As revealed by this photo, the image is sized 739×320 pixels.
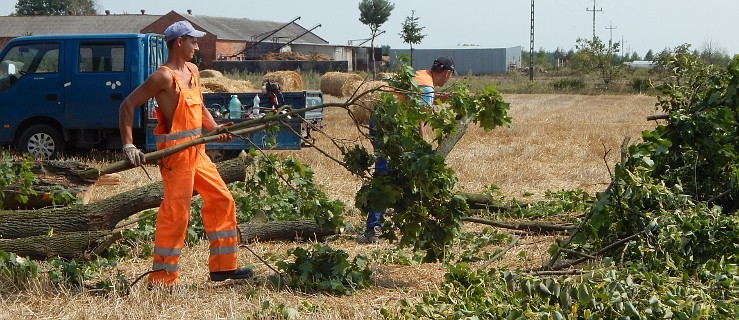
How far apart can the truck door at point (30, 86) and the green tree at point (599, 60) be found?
3494 cm

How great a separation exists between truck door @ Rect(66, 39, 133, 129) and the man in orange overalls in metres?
8.44

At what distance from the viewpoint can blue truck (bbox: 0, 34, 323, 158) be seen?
15.1 meters

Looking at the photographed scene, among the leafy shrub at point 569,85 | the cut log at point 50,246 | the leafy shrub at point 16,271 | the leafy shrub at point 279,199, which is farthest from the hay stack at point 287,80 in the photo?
the leafy shrub at point 569,85

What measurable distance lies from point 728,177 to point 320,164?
771 cm

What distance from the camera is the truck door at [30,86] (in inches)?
603

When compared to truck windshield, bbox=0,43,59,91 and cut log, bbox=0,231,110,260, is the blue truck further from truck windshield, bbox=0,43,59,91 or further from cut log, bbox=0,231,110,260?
cut log, bbox=0,231,110,260

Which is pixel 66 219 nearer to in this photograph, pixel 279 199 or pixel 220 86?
pixel 279 199

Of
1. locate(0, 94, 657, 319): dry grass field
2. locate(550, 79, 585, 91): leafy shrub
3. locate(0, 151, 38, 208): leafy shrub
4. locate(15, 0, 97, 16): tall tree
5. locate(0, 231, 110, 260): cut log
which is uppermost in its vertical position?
locate(15, 0, 97, 16): tall tree

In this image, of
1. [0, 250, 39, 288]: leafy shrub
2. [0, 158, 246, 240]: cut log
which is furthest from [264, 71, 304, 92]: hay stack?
[0, 250, 39, 288]: leafy shrub

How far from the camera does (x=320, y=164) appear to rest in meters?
14.4

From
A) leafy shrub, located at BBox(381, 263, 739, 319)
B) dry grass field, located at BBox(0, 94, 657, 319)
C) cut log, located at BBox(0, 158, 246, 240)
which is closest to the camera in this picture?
leafy shrub, located at BBox(381, 263, 739, 319)

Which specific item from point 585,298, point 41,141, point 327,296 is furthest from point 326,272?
point 41,141

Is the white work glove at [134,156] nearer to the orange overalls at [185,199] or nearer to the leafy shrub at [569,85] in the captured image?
the orange overalls at [185,199]

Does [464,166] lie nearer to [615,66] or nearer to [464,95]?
[464,95]
